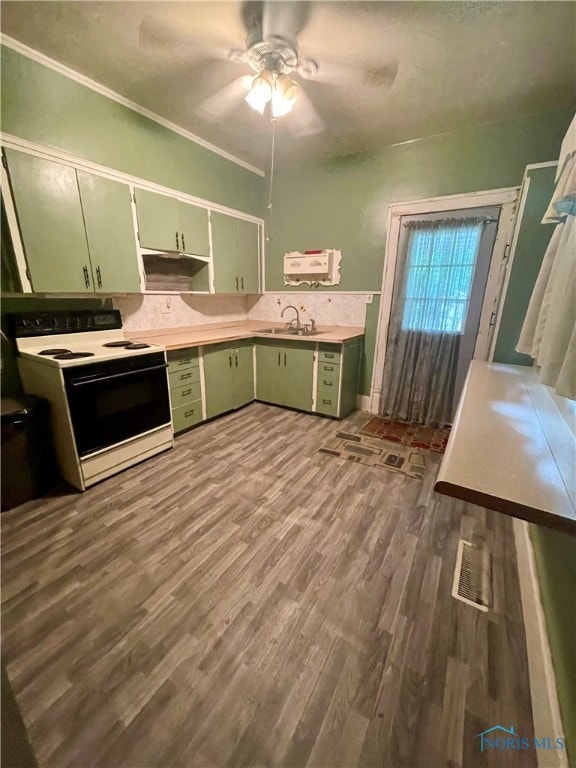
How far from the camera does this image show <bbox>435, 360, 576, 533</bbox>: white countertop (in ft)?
2.43

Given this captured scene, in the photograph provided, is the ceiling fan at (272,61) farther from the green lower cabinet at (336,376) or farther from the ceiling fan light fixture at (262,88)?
the green lower cabinet at (336,376)

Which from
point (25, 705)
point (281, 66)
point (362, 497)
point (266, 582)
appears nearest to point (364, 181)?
point (281, 66)

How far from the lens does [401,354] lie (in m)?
3.09

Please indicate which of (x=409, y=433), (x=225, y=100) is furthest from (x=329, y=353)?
(x=225, y=100)

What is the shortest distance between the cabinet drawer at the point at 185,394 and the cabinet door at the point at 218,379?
0.40 feet

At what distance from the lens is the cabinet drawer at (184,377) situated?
8.66 ft

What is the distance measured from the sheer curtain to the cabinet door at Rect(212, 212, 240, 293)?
1.82 metres

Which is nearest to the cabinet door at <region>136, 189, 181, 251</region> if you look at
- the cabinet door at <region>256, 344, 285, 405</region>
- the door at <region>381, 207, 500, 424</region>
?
the cabinet door at <region>256, 344, 285, 405</region>

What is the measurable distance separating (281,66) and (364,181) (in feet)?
5.12

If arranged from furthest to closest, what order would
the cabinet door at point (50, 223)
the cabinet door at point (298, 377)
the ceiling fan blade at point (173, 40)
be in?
the cabinet door at point (298, 377)
the cabinet door at point (50, 223)
the ceiling fan blade at point (173, 40)

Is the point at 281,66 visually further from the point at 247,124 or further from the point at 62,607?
the point at 62,607

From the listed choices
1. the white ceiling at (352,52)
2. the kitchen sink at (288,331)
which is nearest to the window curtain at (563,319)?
the white ceiling at (352,52)

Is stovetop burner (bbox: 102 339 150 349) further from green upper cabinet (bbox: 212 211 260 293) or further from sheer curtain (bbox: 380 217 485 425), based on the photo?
sheer curtain (bbox: 380 217 485 425)

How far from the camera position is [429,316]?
2.89 metres
